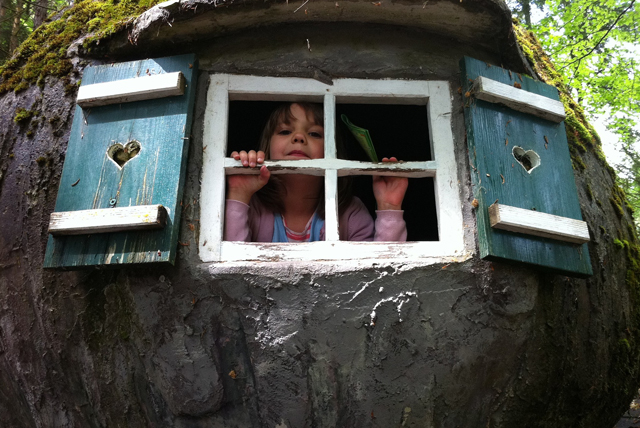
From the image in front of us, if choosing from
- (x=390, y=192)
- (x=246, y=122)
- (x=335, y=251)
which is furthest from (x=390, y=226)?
(x=246, y=122)

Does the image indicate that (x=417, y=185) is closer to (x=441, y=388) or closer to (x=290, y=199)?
(x=290, y=199)

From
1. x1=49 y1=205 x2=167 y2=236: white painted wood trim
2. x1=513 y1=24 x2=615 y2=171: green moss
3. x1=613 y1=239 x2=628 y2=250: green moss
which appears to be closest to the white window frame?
x1=49 y1=205 x2=167 y2=236: white painted wood trim

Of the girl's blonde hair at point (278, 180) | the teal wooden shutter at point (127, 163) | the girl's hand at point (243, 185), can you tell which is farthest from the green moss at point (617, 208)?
the teal wooden shutter at point (127, 163)

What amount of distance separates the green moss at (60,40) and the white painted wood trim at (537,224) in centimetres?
202

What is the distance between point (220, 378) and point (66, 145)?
133 centimetres

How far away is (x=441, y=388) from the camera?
6.54ft

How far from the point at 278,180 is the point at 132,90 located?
1.01 m

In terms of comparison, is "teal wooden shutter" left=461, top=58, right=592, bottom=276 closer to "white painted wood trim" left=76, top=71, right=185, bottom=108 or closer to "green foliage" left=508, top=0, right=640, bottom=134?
"white painted wood trim" left=76, top=71, right=185, bottom=108

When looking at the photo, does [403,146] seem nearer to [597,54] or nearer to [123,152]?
[123,152]

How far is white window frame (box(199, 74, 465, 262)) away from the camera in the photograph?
2.05 m

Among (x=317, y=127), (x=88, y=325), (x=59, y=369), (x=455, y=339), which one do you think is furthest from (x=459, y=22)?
(x=59, y=369)

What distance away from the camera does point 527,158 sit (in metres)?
2.28

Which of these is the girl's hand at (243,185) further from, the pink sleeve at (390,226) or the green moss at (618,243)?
the green moss at (618,243)

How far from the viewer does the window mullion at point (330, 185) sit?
211 cm
